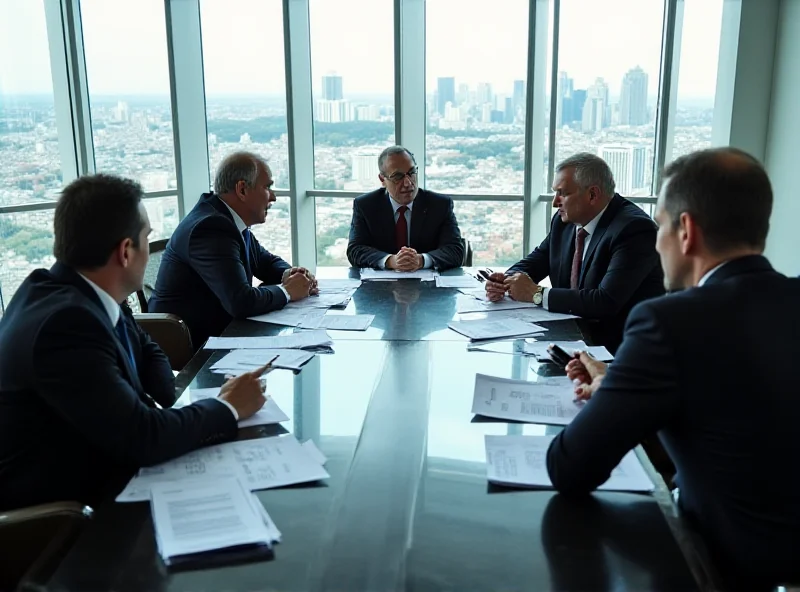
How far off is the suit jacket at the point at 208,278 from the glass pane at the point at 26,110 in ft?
8.97

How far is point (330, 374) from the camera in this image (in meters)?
2.25

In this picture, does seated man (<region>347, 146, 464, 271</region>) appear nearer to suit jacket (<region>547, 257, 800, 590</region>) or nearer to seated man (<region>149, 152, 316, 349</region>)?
seated man (<region>149, 152, 316, 349</region>)

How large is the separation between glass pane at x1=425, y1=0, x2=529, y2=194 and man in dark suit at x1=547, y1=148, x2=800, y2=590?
15.5 ft

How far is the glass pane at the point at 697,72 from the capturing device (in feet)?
A: 18.0

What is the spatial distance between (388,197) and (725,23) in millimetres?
2976

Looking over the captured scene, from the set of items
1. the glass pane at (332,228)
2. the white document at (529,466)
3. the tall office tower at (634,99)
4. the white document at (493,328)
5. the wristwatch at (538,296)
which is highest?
the tall office tower at (634,99)

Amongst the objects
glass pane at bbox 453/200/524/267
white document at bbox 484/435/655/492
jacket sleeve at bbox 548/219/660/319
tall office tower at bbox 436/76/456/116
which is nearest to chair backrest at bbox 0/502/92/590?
white document at bbox 484/435/655/492

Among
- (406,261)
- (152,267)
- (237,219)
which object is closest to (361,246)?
(406,261)

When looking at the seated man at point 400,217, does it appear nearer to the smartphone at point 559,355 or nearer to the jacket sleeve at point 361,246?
the jacket sleeve at point 361,246

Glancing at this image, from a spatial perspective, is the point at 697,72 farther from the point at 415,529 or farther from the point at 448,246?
the point at 415,529

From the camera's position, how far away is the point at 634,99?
19.2ft

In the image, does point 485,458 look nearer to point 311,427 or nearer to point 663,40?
point 311,427

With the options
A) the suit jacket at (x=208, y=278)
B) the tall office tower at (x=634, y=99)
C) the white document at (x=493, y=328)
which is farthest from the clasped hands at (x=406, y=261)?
the tall office tower at (x=634, y=99)

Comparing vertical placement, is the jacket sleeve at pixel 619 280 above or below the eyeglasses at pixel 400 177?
below
